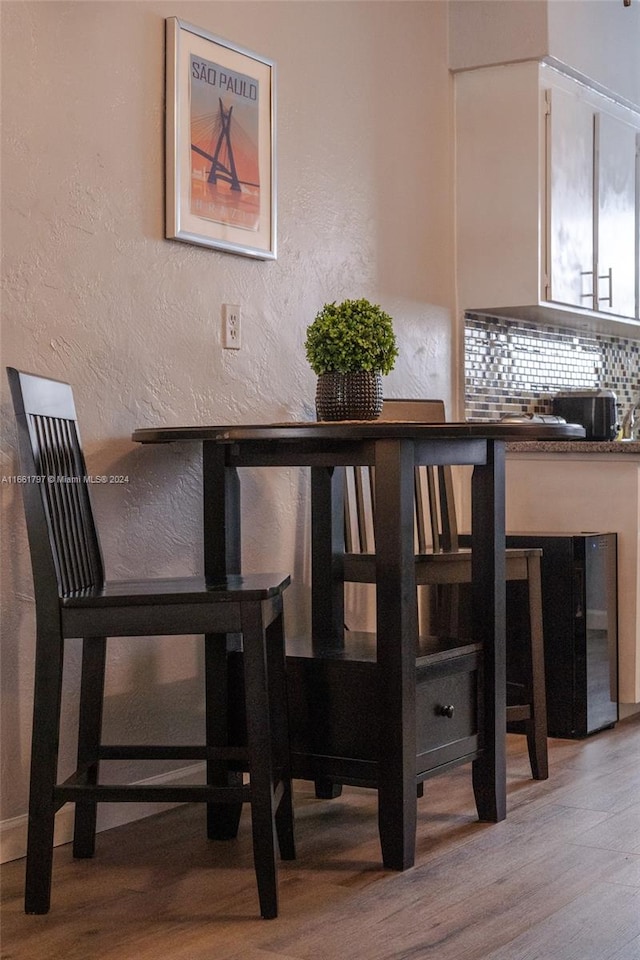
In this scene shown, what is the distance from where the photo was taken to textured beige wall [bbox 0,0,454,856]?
2.47 meters

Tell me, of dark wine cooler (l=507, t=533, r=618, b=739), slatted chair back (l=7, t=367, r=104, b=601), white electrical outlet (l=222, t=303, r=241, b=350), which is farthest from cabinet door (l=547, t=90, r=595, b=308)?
slatted chair back (l=7, t=367, r=104, b=601)

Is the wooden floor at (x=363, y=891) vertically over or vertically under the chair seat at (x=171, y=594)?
under

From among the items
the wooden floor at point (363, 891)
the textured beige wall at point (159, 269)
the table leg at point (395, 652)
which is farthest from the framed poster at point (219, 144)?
the wooden floor at point (363, 891)

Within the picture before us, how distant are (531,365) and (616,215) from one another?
66cm

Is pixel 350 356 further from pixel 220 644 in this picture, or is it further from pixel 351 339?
pixel 220 644

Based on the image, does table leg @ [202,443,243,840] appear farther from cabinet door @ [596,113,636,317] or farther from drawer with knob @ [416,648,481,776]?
cabinet door @ [596,113,636,317]

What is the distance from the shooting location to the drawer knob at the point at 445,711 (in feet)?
8.30

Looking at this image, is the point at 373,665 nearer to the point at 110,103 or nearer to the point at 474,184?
the point at 110,103

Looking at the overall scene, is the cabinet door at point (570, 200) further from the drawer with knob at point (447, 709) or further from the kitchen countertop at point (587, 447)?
the drawer with knob at point (447, 709)

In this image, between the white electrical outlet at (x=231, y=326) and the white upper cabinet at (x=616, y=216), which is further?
the white upper cabinet at (x=616, y=216)

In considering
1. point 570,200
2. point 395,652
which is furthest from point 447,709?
point 570,200

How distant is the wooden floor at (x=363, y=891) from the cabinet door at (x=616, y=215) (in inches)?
86.2

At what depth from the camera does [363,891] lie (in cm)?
224

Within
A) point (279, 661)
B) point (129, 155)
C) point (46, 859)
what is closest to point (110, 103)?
point (129, 155)
